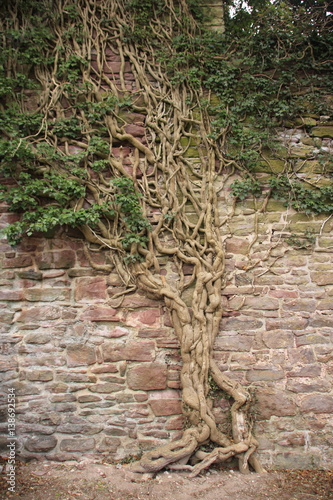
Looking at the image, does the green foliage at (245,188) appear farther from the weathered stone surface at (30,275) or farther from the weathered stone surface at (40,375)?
the weathered stone surface at (40,375)

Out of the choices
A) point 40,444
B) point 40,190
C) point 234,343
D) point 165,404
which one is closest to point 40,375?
point 40,444

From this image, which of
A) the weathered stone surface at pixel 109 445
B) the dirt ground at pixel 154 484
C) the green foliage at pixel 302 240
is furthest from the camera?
the green foliage at pixel 302 240

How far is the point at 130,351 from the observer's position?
11.5ft

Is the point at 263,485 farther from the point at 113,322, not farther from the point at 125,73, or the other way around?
the point at 125,73

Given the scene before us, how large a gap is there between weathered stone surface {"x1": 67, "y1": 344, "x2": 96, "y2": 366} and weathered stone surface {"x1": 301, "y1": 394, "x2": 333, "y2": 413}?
198cm

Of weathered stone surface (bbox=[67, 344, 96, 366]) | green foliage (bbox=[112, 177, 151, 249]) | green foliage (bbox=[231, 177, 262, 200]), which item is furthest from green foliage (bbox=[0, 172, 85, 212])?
green foliage (bbox=[231, 177, 262, 200])

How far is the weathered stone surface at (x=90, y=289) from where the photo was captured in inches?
142

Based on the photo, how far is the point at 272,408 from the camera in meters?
3.44

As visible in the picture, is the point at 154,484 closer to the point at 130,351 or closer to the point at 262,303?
the point at 130,351

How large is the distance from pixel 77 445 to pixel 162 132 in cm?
309

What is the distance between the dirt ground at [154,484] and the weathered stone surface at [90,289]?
1.44 m

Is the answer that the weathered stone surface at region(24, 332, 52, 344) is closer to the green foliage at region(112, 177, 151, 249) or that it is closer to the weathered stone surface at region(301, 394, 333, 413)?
the green foliage at region(112, 177, 151, 249)

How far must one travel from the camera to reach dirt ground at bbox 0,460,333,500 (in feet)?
9.23

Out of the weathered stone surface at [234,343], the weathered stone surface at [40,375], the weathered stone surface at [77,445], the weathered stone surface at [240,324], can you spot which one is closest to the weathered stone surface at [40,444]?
the weathered stone surface at [77,445]
